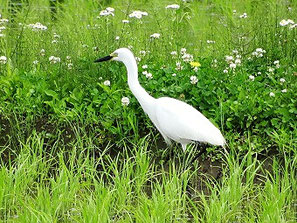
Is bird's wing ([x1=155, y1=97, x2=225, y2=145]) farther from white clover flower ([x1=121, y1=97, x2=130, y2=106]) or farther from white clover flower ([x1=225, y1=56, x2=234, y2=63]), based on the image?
white clover flower ([x1=225, y1=56, x2=234, y2=63])

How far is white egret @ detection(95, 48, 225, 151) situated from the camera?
462 centimetres

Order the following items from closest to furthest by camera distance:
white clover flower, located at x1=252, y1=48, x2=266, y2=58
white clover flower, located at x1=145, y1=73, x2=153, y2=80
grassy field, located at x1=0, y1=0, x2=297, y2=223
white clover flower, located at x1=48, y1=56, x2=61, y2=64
A: grassy field, located at x1=0, y1=0, x2=297, y2=223 → white clover flower, located at x1=145, y1=73, x2=153, y2=80 → white clover flower, located at x1=252, y1=48, x2=266, y2=58 → white clover flower, located at x1=48, y1=56, x2=61, y2=64

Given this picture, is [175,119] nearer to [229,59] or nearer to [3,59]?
[229,59]

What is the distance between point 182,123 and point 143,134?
562mm

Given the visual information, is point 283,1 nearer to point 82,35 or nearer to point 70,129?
point 82,35

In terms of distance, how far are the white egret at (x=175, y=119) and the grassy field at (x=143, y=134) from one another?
0.42 feet

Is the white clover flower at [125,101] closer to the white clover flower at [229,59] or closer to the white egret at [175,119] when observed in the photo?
the white egret at [175,119]

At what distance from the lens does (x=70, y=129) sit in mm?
5285

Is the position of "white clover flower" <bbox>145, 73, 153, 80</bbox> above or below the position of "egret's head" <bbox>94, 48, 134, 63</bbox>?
below

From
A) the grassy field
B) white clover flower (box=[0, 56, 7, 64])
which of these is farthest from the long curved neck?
white clover flower (box=[0, 56, 7, 64])

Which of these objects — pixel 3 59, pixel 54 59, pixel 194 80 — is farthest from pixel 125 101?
pixel 3 59

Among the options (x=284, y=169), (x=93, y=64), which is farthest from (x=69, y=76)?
(x=284, y=169)

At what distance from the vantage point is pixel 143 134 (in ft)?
17.2

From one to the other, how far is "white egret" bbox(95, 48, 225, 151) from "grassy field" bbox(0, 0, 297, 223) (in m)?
0.13
